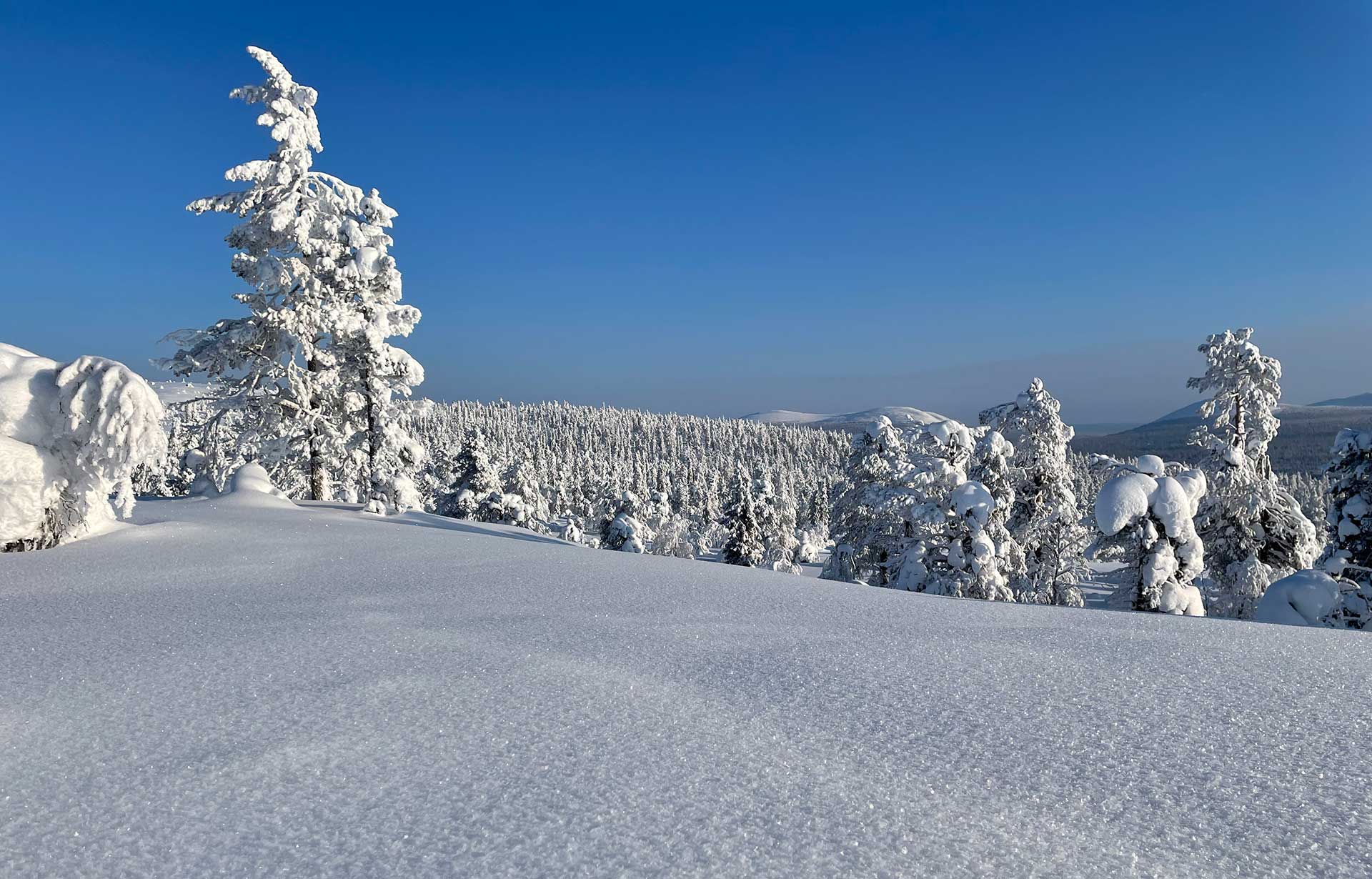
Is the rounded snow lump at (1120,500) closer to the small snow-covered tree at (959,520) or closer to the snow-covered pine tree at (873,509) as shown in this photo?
the small snow-covered tree at (959,520)

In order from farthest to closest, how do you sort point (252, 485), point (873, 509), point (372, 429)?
point (873, 509), point (372, 429), point (252, 485)

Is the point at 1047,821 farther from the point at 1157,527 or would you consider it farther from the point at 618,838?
the point at 1157,527

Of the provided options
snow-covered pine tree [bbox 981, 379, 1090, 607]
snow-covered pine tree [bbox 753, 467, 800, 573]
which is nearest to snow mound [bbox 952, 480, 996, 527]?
snow-covered pine tree [bbox 981, 379, 1090, 607]

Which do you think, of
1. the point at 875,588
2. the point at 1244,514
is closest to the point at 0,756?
the point at 875,588

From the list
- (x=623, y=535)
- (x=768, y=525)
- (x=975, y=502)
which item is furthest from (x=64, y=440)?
(x=768, y=525)

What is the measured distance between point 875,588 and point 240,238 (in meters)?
15.3

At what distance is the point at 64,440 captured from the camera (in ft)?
20.4

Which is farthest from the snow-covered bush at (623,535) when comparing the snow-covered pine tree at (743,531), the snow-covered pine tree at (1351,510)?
the snow-covered pine tree at (1351,510)

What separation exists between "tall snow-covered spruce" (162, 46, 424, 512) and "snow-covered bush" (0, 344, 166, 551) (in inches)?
306

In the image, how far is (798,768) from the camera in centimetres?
223

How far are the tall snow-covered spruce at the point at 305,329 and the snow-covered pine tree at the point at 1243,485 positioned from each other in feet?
69.4

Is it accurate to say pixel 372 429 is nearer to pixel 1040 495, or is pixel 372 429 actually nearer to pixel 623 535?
pixel 623 535

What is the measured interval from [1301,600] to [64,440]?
48.0 feet

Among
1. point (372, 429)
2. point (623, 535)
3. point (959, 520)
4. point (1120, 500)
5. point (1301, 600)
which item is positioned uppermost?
point (372, 429)
